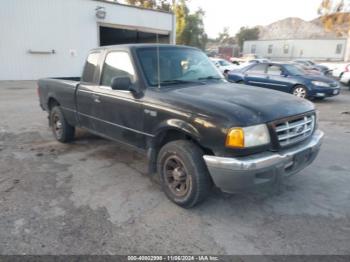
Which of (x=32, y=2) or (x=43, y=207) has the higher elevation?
(x=32, y=2)

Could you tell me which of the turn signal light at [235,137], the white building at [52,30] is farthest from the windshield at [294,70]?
the white building at [52,30]

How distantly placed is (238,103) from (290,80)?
8823 mm

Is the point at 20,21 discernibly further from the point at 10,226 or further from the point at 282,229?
the point at 282,229

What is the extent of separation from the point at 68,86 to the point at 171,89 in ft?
8.23

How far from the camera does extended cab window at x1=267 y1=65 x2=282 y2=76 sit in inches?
453

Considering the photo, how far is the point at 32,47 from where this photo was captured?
17484 millimetres

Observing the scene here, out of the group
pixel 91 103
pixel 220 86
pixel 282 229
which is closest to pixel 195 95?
pixel 220 86

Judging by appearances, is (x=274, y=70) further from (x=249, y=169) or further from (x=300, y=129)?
(x=249, y=169)

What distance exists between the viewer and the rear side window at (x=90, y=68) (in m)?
4.83

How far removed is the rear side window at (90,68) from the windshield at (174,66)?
3.68ft

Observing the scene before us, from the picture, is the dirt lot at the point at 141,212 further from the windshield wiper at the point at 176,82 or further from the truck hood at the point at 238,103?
the windshield wiper at the point at 176,82

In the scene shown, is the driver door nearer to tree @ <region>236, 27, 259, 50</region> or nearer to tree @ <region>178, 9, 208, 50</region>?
tree @ <region>178, 9, 208, 50</region>

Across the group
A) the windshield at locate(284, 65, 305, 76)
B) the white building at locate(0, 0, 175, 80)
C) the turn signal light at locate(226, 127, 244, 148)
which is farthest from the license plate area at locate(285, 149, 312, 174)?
the white building at locate(0, 0, 175, 80)

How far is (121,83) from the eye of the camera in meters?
3.64
